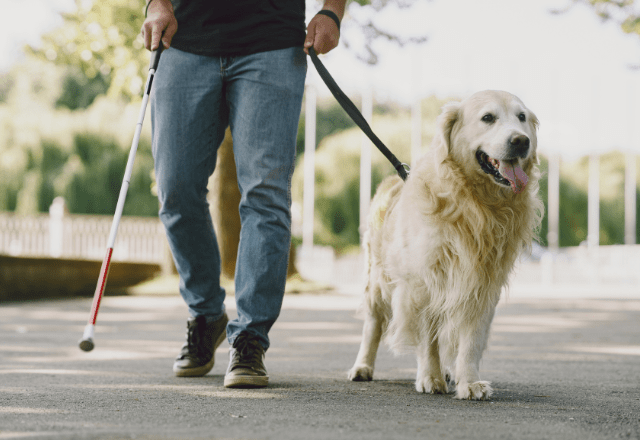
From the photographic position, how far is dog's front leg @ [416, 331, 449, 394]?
2.99m

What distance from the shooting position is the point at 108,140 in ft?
85.1

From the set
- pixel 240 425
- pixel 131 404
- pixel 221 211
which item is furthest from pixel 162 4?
pixel 221 211

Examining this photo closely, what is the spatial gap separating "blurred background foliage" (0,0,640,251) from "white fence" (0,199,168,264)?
1803mm

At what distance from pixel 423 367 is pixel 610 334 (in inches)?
154

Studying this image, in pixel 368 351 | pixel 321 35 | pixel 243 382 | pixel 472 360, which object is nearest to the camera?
pixel 243 382

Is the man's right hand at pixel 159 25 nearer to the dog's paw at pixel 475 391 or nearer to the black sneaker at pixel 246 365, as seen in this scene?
the black sneaker at pixel 246 365

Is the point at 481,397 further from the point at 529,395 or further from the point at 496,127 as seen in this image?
the point at 496,127

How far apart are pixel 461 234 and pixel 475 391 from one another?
621 millimetres

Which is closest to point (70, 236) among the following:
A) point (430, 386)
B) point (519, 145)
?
point (430, 386)

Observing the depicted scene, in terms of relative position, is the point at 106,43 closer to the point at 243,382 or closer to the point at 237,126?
A: the point at 237,126

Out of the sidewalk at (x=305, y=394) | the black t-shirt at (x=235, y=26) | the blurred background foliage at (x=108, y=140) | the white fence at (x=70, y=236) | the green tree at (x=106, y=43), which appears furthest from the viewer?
the white fence at (x=70, y=236)

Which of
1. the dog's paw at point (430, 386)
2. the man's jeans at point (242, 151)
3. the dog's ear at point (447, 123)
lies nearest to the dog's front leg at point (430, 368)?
the dog's paw at point (430, 386)

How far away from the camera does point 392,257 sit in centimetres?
318

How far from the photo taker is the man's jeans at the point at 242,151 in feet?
9.89
